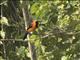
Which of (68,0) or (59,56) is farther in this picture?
(59,56)

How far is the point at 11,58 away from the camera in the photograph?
5.05m

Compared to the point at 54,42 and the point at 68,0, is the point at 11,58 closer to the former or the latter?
the point at 54,42

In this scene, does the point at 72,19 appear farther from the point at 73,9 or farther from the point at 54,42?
the point at 54,42

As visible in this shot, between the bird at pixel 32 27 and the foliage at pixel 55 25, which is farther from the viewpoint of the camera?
the bird at pixel 32 27

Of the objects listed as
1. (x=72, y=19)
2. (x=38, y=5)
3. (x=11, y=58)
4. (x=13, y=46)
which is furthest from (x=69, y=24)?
(x=13, y=46)

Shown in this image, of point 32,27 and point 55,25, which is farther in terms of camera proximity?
point 55,25

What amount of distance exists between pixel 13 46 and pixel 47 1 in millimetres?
3295

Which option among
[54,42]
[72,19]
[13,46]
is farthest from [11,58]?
[72,19]

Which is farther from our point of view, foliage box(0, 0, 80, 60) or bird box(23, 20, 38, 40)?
bird box(23, 20, 38, 40)

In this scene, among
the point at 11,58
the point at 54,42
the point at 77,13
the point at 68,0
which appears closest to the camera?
the point at 68,0

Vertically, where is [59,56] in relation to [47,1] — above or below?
below

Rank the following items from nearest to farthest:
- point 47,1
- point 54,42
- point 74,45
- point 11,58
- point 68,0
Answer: point 47,1
point 68,0
point 74,45
point 54,42
point 11,58

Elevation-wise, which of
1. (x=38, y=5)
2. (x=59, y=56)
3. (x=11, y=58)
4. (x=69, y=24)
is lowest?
(x=11, y=58)

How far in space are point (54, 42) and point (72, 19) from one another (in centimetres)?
75
